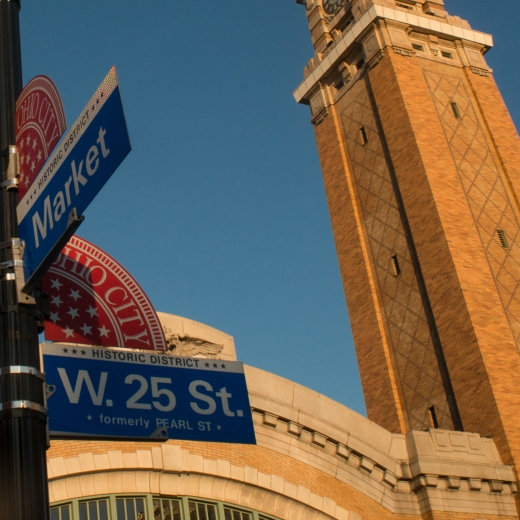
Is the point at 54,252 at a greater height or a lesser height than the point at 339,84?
lesser

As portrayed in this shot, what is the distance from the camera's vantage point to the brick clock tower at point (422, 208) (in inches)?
1032

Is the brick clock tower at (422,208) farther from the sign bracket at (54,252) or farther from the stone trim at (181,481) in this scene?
Answer: the sign bracket at (54,252)

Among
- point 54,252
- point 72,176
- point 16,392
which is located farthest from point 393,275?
point 16,392

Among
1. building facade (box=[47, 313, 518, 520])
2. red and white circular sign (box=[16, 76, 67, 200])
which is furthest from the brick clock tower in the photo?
red and white circular sign (box=[16, 76, 67, 200])

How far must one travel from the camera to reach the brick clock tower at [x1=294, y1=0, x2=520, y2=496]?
2622cm

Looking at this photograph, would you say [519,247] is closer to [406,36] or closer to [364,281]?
[364,281]

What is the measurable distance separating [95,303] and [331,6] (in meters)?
33.3

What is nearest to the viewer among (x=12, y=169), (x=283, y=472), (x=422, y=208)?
(x=12, y=169)

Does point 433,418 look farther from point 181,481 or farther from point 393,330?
point 181,481

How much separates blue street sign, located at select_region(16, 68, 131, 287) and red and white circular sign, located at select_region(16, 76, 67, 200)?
0.50ft

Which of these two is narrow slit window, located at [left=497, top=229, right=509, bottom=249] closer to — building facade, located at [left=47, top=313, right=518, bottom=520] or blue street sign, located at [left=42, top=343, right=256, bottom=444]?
building facade, located at [left=47, top=313, right=518, bottom=520]

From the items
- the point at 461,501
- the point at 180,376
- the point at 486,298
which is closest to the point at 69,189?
the point at 180,376

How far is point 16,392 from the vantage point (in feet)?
15.2

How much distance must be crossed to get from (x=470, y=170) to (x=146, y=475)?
19.7 meters
